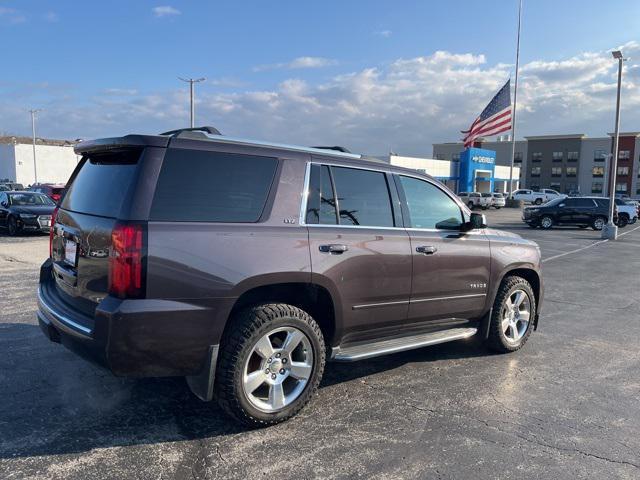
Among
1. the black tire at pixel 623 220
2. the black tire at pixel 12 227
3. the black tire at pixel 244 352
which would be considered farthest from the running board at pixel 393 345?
the black tire at pixel 623 220

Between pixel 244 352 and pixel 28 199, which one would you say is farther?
pixel 28 199

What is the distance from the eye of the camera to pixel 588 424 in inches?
150

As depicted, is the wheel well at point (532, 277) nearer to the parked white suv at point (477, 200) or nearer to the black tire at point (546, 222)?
the black tire at point (546, 222)

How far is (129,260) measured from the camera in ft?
10.1

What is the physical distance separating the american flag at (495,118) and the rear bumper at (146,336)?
1347 inches

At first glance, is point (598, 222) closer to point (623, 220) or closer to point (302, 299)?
point (623, 220)

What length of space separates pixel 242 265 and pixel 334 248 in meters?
0.77

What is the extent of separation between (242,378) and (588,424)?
2.51 meters

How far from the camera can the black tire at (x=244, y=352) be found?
3422mm

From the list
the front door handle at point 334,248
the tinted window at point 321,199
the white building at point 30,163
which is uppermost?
the white building at point 30,163

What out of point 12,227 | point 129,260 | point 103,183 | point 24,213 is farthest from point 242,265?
point 12,227

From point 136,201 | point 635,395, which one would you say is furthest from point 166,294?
point 635,395

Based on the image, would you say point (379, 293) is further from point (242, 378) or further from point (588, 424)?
point (588, 424)

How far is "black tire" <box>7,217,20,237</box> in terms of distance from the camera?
1665 centimetres
